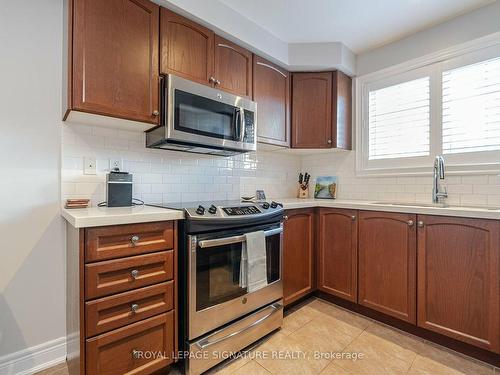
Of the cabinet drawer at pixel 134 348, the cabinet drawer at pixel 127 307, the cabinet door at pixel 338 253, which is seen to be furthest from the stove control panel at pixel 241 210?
the cabinet door at pixel 338 253

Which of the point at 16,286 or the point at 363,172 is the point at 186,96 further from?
the point at 363,172

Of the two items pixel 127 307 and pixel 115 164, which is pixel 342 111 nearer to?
pixel 115 164

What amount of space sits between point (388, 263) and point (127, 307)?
1.76 metres

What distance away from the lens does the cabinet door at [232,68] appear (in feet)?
6.44

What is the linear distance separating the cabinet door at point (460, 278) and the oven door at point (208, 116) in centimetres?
140

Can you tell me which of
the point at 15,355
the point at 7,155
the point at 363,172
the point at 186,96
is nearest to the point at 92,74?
the point at 186,96

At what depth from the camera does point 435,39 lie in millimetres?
2176

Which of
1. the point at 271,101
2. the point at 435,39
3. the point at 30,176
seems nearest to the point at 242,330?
the point at 30,176

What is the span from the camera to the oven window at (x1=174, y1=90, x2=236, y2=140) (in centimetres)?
166

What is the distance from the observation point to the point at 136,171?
188 cm

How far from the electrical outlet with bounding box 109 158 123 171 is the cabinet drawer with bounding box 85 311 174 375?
1003 millimetres

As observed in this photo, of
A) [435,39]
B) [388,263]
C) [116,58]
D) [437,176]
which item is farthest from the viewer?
[435,39]

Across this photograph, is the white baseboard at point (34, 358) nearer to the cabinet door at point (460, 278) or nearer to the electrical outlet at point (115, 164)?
the electrical outlet at point (115, 164)

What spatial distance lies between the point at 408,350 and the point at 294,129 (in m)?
1.95
